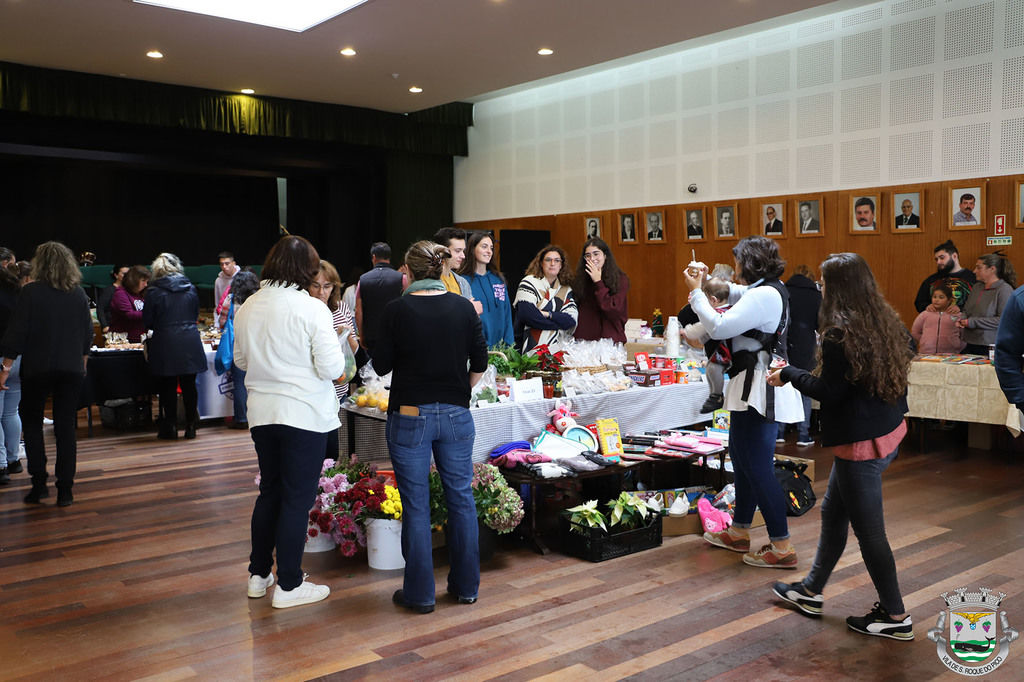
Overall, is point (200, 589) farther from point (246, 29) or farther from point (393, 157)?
point (393, 157)

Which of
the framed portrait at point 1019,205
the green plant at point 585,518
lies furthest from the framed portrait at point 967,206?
the green plant at point 585,518

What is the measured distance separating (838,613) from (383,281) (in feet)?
11.5

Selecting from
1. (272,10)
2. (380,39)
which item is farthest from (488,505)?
(380,39)

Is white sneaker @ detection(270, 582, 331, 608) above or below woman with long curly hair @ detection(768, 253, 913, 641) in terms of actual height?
below

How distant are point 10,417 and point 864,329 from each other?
18.4 feet

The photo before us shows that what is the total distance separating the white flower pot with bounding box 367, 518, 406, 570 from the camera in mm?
4180

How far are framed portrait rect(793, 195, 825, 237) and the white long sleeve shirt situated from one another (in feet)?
23.4

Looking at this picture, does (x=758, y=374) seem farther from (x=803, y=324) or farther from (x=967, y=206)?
(x=967, y=206)

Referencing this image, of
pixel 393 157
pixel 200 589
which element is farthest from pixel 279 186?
pixel 200 589

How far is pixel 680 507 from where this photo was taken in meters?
4.75

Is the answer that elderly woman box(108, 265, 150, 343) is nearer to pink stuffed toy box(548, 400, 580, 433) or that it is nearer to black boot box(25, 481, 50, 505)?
black boot box(25, 481, 50, 505)

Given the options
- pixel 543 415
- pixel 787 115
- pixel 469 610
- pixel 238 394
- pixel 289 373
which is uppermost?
pixel 787 115

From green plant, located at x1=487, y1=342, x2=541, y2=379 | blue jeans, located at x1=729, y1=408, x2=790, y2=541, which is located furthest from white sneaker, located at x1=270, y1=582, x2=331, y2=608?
blue jeans, located at x1=729, y1=408, x2=790, y2=541

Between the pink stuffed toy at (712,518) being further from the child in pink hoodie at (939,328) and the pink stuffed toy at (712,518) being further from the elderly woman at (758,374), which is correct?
the child in pink hoodie at (939,328)
